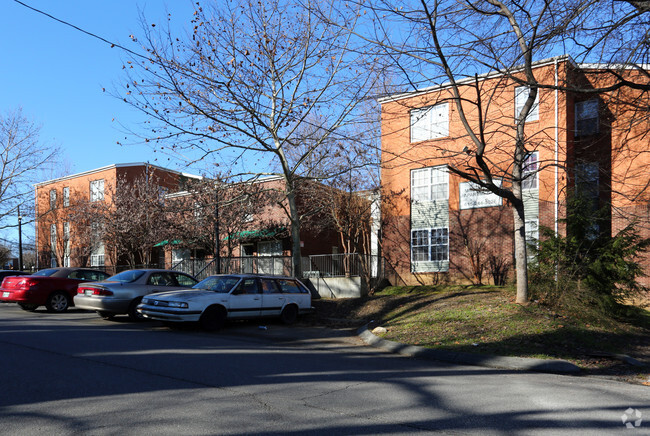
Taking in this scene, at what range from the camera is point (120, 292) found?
13578 mm

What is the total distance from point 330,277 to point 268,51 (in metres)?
9.55

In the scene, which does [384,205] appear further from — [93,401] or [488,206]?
[93,401]

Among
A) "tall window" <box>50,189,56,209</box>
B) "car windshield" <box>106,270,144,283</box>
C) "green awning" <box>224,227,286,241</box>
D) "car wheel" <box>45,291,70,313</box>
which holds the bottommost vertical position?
"car wheel" <box>45,291,70,313</box>

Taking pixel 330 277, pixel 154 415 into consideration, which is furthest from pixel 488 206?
pixel 154 415

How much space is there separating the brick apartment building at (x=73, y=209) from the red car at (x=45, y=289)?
53.7ft

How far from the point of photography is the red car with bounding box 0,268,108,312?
15.8 metres

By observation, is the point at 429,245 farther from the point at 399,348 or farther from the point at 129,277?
the point at 129,277

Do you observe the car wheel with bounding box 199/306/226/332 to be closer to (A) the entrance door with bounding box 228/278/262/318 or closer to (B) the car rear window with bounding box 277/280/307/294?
(A) the entrance door with bounding box 228/278/262/318

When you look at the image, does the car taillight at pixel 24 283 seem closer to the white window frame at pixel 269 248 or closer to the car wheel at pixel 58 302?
the car wheel at pixel 58 302

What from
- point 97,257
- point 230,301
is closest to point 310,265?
point 230,301

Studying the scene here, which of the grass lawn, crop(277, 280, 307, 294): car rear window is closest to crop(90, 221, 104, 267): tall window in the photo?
crop(277, 280, 307, 294): car rear window

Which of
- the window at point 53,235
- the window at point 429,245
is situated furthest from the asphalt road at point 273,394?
the window at point 53,235

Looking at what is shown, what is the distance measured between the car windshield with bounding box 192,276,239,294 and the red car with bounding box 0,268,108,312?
18.6ft

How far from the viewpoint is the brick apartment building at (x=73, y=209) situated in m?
34.3
